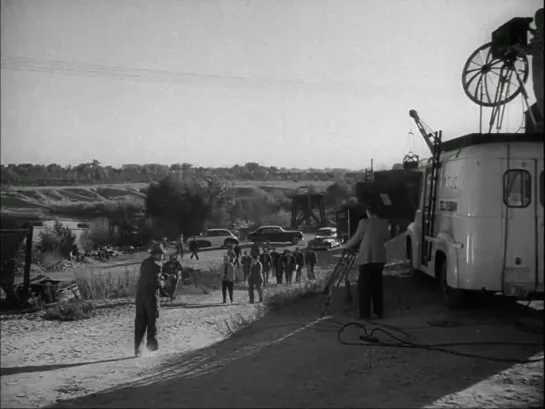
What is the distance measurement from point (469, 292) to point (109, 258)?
2554 cm

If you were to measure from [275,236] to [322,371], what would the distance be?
31117 mm

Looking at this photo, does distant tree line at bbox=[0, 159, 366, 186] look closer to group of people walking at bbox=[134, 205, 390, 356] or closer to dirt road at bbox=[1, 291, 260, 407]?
dirt road at bbox=[1, 291, 260, 407]

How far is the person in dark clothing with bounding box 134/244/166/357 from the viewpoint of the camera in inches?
312

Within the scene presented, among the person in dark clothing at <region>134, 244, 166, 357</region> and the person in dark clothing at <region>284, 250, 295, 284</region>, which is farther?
the person in dark clothing at <region>284, 250, 295, 284</region>

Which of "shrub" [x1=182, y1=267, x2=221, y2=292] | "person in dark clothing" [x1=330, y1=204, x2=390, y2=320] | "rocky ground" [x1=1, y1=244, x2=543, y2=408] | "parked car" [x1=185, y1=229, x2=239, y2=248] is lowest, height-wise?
"shrub" [x1=182, y1=267, x2=221, y2=292]

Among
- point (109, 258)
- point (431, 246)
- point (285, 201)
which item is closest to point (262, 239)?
point (109, 258)

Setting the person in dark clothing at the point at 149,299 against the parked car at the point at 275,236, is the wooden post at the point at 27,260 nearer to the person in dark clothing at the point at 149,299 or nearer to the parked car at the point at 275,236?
the person in dark clothing at the point at 149,299

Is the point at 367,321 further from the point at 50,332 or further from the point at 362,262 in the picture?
the point at 50,332

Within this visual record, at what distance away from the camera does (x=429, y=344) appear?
655cm

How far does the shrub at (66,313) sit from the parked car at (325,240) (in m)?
19.7

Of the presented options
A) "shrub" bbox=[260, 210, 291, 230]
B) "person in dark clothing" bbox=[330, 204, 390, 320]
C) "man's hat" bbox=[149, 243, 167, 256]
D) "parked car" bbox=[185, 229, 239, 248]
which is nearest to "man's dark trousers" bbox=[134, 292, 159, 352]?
"man's hat" bbox=[149, 243, 167, 256]

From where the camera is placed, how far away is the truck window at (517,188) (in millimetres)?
6638

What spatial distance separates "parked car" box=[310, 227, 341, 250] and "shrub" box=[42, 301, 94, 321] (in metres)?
19.7

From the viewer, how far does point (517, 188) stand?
6.68 meters
